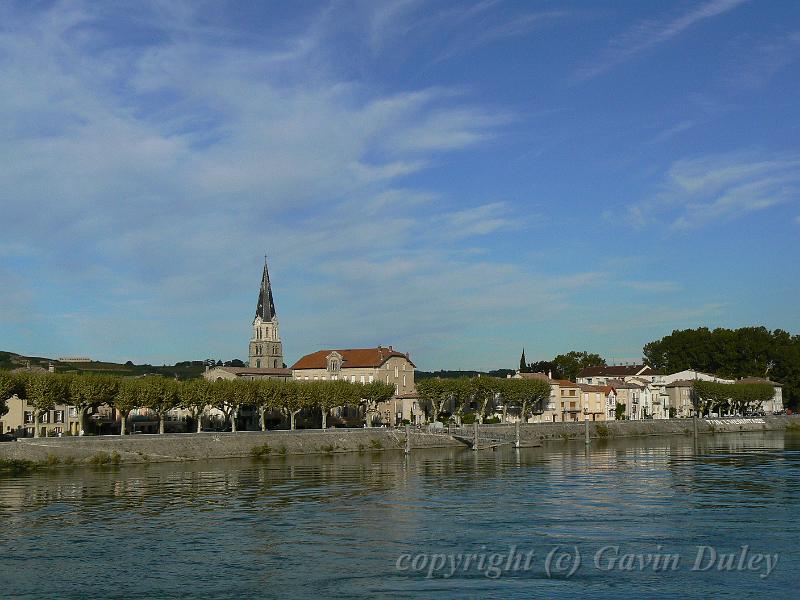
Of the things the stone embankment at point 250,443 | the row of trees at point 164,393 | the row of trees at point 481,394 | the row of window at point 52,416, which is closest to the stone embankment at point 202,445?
the stone embankment at point 250,443

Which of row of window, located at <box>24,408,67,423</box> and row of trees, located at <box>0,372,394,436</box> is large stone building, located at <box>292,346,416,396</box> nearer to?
row of trees, located at <box>0,372,394,436</box>

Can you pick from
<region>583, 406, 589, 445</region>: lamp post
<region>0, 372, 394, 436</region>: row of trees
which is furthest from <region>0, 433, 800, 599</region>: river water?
<region>583, 406, 589, 445</region>: lamp post

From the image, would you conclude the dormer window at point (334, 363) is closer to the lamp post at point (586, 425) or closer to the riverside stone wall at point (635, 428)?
the riverside stone wall at point (635, 428)

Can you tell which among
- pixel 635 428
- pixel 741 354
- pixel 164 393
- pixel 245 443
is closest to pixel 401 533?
pixel 245 443

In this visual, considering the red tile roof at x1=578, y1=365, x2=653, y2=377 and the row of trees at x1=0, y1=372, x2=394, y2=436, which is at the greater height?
the red tile roof at x1=578, y1=365, x2=653, y2=377

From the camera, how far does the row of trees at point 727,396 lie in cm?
15300

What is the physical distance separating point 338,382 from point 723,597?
3054 inches

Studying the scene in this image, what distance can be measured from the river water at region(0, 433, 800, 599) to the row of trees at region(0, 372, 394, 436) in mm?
11119

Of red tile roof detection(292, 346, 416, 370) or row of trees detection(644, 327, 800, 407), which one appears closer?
red tile roof detection(292, 346, 416, 370)

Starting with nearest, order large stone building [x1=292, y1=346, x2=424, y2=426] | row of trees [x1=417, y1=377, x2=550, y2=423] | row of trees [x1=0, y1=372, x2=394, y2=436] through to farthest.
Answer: row of trees [x1=0, y1=372, x2=394, y2=436]
row of trees [x1=417, y1=377, x2=550, y2=423]
large stone building [x1=292, y1=346, x2=424, y2=426]

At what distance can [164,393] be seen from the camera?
8556 cm

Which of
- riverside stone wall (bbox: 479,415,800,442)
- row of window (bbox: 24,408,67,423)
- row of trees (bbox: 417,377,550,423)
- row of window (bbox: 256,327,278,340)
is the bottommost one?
riverside stone wall (bbox: 479,415,800,442)

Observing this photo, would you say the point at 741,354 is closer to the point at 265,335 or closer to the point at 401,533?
the point at 265,335

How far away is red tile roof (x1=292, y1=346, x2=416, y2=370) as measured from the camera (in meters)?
135
